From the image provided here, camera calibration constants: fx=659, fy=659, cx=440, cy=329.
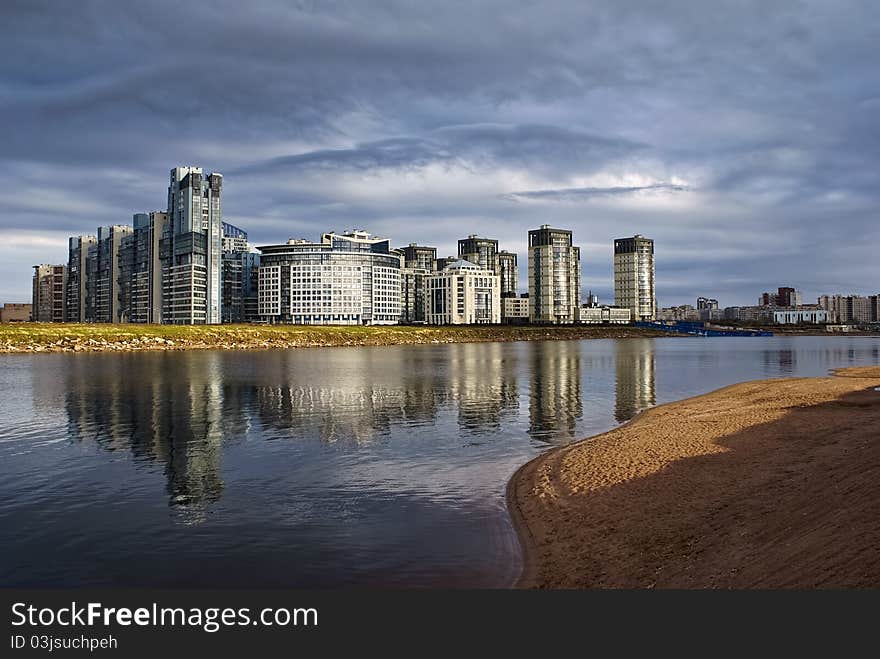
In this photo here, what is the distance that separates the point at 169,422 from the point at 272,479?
21.3m

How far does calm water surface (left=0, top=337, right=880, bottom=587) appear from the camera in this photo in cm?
1981

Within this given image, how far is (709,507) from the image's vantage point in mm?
22812

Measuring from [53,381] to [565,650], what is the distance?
3225 inches

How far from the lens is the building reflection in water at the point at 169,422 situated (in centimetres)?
3006

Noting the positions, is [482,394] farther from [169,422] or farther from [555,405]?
[169,422]

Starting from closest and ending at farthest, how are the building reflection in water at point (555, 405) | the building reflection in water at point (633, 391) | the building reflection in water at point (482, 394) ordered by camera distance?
the building reflection in water at point (555, 405), the building reflection in water at point (482, 394), the building reflection in water at point (633, 391)

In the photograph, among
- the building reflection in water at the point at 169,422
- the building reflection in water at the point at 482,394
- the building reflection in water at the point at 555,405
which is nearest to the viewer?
the building reflection in water at the point at 169,422

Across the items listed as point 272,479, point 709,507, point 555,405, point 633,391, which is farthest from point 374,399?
point 709,507

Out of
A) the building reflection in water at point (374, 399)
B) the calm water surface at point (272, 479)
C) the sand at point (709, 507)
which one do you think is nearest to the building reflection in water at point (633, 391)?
the calm water surface at point (272, 479)

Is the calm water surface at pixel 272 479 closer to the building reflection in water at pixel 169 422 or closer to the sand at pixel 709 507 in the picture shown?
the building reflection in water at pixel 169 422

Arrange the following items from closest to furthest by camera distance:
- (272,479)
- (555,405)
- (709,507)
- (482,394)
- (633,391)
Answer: (709,507), (272,479), (555,405), (482,394), (633,391)

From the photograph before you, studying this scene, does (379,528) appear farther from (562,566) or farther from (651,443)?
(651,443)

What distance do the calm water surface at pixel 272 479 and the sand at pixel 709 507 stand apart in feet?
6.38

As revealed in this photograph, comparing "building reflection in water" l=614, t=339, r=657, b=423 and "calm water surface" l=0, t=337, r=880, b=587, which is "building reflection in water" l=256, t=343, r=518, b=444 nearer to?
"calm water surface" l=0, t=337, r=880, b=587
